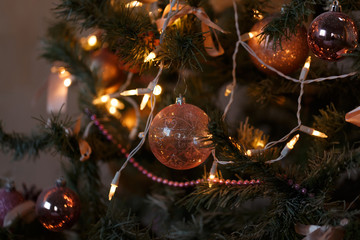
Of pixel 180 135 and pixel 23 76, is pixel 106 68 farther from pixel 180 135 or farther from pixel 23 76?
pixel 23 76

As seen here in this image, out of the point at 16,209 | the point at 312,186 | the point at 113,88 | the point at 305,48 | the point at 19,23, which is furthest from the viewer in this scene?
the point at 19,23

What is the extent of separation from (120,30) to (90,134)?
257 millimetres

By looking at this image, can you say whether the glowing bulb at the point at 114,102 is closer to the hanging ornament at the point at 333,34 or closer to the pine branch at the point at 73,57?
the pine branch at the point at 73,57

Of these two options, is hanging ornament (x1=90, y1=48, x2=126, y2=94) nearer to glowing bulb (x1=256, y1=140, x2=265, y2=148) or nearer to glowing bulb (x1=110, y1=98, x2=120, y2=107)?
glowing bulb (x1=110, y1=98, x2=120, y2=107)

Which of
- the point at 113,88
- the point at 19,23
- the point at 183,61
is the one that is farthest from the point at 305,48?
the point at 19,23

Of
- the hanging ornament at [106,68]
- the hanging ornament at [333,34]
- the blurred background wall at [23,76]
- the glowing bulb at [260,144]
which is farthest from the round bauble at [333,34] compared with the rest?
the blurred background wall at [23,76]

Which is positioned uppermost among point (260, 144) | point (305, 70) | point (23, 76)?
point (305, 70)

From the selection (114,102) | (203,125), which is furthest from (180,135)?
(114,102)

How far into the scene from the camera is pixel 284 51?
1.82ft

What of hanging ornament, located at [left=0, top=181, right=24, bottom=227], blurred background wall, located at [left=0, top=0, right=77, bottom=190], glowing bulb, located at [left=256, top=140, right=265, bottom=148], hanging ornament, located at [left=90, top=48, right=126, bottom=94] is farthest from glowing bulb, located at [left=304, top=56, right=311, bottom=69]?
blurred background wall, located at [left=0, top=0, right=77, bottom=190]

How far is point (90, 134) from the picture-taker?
75 centimetres

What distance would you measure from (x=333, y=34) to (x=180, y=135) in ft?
0.75

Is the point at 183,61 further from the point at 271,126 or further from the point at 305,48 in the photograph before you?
the point at 271,126

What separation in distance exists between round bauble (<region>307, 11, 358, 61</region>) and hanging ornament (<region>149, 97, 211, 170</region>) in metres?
0.18
